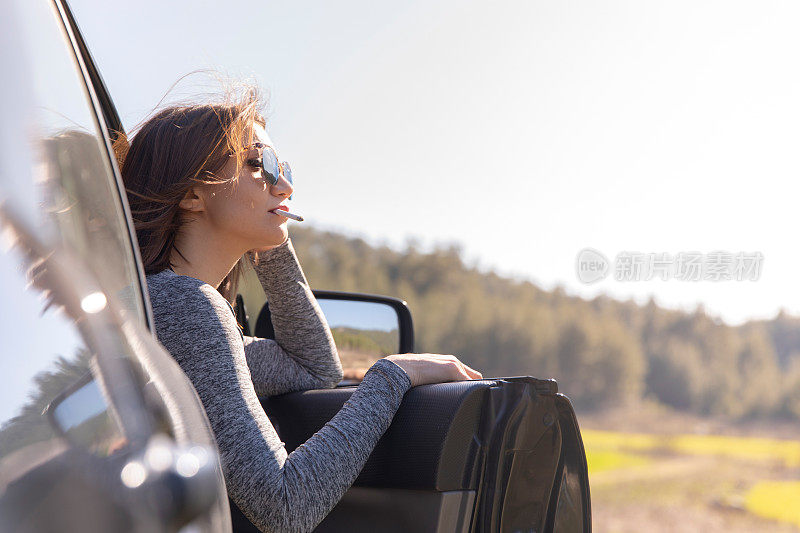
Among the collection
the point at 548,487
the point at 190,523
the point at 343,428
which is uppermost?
the point at 190,523

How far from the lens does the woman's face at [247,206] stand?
1676 millimetres

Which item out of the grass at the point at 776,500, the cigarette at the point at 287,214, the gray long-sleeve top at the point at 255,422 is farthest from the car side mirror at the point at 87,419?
the grass at the point at 776,500

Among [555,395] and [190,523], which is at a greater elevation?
[190,523]

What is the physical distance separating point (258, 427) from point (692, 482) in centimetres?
2757

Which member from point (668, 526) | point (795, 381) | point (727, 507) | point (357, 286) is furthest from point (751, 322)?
point (357, 286)

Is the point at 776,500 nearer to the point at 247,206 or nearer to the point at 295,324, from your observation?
the point at 295,324

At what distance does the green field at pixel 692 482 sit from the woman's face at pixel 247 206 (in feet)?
55.5

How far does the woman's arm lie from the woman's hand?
1.70 feet

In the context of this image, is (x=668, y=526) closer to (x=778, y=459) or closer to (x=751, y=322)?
(x=778, y=459)

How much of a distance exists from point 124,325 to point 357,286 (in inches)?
992

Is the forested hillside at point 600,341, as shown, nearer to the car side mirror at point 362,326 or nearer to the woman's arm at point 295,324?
the car side mirror at point 362,326

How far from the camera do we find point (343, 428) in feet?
4.39

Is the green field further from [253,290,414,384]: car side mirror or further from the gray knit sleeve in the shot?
the gray knit sleeve

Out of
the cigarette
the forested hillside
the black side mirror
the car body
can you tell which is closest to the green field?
the forested hillside
